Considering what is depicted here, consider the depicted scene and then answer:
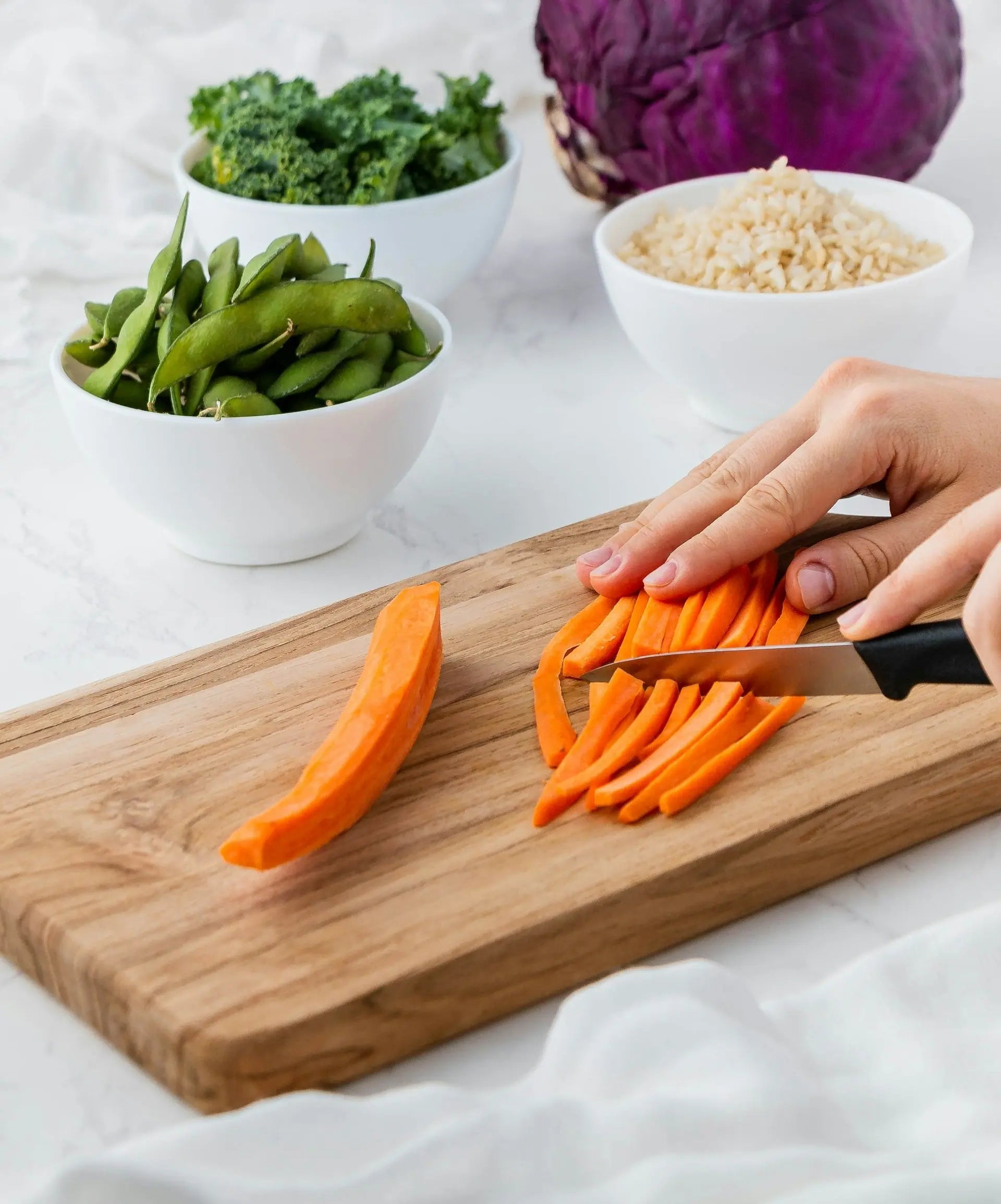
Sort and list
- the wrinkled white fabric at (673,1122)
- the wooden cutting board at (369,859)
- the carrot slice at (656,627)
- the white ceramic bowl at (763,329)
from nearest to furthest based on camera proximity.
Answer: the wrinkled white fabric at (673,1122) < the wooden cutting board at (369,859) < the carrot slice at (656,627) < the white ceramic bowl at (763,329)

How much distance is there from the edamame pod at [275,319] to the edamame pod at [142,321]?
0.06 m

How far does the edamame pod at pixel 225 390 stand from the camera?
1.52 metres

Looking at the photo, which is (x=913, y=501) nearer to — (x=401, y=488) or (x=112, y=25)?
(x=401, y=488)

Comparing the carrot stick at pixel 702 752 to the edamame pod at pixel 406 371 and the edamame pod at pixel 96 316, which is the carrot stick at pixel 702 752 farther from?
the edamame pod at pixel 96 316

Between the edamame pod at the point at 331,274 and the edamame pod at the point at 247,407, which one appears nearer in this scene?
the edamame pod at the point at 247,407

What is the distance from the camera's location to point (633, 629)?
55.4 inches

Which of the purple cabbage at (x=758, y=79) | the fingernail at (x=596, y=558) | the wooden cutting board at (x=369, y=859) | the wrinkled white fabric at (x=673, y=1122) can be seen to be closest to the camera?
the wrinkled white fabric at (x=673, y=1122)

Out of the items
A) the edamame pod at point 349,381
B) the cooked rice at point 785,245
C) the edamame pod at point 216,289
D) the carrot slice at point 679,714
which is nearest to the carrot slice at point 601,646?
the carrot slice at point 679,714

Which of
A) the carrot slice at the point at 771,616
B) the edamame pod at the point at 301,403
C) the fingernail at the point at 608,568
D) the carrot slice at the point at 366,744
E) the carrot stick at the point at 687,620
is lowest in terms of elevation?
the carrot slice at the point at 771,616

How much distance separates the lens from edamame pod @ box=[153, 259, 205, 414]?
155 cm

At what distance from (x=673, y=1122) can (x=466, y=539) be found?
0.98 m

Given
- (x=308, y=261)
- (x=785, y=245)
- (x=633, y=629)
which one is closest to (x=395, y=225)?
(x=308, y=261)

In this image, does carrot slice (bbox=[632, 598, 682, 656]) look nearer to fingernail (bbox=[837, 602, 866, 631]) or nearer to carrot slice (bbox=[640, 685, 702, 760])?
carrot slice (bbox=[640, 685, 702, 760])

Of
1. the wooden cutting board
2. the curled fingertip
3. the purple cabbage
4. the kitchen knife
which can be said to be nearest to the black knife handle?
the kitchen knife
